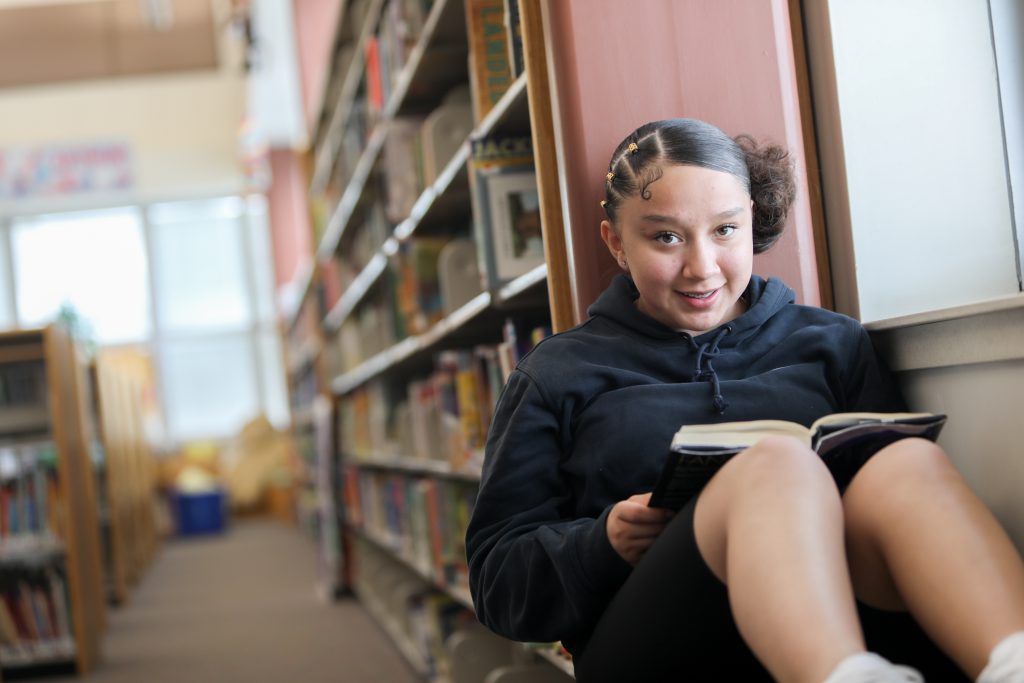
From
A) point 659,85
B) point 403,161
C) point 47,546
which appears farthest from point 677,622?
point 47,546

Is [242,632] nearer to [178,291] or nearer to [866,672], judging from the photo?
[866,672]

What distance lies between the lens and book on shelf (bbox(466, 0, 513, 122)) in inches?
83.0

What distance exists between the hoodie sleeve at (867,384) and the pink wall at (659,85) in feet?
0.68

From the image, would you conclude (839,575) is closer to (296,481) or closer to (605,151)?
(605,151)

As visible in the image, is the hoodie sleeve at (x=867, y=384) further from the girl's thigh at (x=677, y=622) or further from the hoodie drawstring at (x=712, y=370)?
the girl's thigh at (x=677, y=622)

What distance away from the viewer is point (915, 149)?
5.56ft

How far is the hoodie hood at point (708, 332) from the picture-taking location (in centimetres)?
142

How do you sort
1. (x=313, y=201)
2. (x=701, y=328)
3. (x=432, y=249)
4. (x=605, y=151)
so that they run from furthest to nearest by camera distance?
(x=313, y=201) → (x=432, y=249) → (x=605, y=151) → (x=701, y=328)

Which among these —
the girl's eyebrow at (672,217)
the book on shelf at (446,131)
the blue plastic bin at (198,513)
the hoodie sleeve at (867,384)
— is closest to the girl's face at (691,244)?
the girl's eyebrow at (672,217)

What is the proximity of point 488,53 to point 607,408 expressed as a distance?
974 millimetres

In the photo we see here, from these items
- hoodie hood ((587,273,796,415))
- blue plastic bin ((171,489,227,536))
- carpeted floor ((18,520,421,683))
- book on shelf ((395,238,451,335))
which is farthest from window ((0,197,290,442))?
hoodie hood ((587,273,796,415))

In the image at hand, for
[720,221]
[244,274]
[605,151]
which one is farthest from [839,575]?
[244,274]

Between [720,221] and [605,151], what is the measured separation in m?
0.28

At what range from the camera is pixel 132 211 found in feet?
36.0
